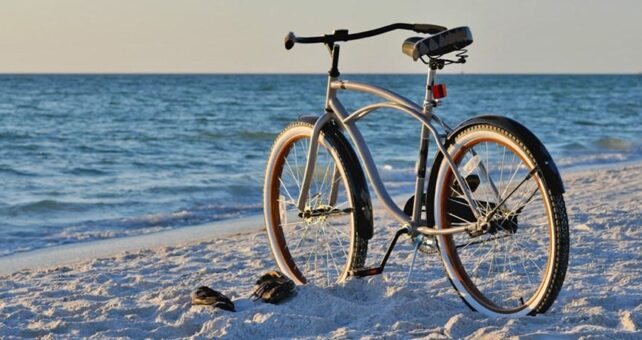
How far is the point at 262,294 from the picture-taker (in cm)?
413

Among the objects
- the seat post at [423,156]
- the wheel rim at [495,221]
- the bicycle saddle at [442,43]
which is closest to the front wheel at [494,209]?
the wheel rim at [495,221]

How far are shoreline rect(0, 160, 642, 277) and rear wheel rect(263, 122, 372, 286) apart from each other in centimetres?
210

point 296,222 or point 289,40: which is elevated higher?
point 289,40

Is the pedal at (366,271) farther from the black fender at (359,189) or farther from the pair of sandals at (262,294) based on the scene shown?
the pair of sandals at (262,294)

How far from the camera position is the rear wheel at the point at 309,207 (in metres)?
4.17

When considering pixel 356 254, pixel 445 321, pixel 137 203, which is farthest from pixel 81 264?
pixel 137 203

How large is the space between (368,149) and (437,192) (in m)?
0.38

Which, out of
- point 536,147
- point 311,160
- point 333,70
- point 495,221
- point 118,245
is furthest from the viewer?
point 118,245

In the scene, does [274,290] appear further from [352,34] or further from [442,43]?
[442,43]

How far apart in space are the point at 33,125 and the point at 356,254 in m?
23.9

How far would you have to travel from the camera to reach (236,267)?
18.2 feet

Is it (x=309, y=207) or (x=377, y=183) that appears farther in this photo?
(x=309, y=207)

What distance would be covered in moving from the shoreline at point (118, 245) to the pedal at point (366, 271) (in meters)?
2.84

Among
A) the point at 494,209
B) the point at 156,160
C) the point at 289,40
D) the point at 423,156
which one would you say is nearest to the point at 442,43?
the point at 423,156
